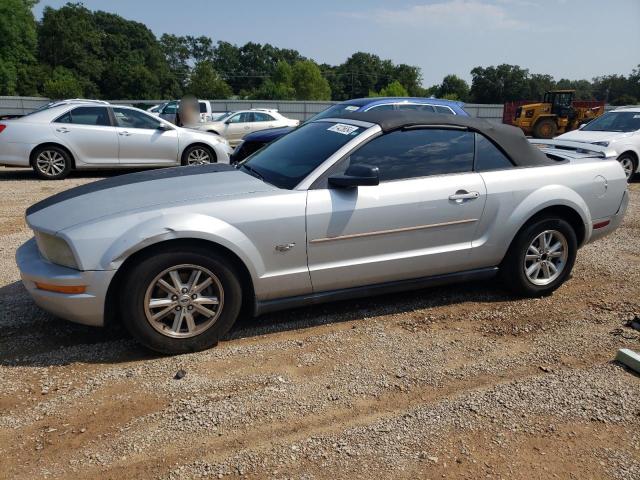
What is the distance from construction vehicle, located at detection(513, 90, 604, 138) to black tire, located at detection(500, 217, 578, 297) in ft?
69.8

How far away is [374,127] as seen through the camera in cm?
389

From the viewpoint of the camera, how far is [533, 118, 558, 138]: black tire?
2372 centimetres

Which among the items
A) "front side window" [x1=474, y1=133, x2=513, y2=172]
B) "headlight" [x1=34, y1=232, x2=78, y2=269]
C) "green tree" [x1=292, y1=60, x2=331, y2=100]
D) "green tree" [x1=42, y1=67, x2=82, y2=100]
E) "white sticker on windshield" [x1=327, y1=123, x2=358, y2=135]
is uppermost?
"green tree" [x1=292, y1=60, x2=331, y2=100]

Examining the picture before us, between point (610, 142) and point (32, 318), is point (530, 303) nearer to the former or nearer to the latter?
point (32, 318)

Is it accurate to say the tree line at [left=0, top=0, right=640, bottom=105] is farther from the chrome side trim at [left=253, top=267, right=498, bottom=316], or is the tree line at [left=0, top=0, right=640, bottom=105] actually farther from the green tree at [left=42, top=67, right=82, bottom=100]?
the chrome side trim at [left=253, top=267, right=498, bottom=316]

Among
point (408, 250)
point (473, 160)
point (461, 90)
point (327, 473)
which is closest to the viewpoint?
point (327, 473)

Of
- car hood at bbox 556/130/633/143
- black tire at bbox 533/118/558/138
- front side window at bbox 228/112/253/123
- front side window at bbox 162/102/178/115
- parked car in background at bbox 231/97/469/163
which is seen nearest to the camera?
parked car in background at bbox 231/97/469/163

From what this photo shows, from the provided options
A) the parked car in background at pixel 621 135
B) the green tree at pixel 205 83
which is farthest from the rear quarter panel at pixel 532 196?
the green tree at pixel 205 83

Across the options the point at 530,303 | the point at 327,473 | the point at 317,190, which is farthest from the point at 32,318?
the point at 530,303

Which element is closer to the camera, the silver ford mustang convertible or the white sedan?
the silver ford mustang convertible

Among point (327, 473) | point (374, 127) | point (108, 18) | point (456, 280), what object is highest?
→ point (108, 18)

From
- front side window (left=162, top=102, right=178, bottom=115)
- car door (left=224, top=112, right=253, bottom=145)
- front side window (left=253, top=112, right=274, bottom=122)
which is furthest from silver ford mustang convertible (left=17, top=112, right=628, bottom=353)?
front side window (left=162, top=102, right=178, bottom=115)

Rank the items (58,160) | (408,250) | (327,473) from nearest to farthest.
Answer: (327,473) < (408,250) < (58,160)

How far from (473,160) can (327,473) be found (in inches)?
Answer: 107
